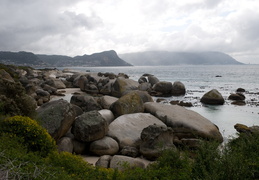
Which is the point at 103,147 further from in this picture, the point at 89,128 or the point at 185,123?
the point at 185,123

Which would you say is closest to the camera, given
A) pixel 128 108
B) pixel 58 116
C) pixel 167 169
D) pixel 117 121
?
pixel 167 169

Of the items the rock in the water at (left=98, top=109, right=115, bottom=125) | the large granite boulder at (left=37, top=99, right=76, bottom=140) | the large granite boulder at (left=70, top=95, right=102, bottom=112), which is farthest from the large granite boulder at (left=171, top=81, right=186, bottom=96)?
the large granite boulder at (left=37, top=99, right=76, bottom=140)

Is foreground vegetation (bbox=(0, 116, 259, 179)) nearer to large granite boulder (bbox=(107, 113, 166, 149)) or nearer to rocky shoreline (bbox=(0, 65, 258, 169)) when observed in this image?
rocky shoreline (bbox=(0, 65, 258, 169))

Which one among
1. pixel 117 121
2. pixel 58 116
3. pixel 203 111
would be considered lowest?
pixel 203 111

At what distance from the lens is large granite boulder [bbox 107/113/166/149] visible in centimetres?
1298

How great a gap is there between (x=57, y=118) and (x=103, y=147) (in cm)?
273

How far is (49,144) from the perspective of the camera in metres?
9.37

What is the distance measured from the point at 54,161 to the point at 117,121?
673 centimetres

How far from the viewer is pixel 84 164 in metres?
8.28

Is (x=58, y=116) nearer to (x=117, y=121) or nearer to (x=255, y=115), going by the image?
(x=117, y=121)

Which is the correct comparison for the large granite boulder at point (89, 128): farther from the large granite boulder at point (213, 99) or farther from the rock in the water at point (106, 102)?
the large granite boulder at point (213, 99)

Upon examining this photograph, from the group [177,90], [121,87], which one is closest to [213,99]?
[177,90]

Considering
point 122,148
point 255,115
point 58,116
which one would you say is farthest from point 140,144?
point 255,115

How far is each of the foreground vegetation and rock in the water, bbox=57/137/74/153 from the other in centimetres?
208
